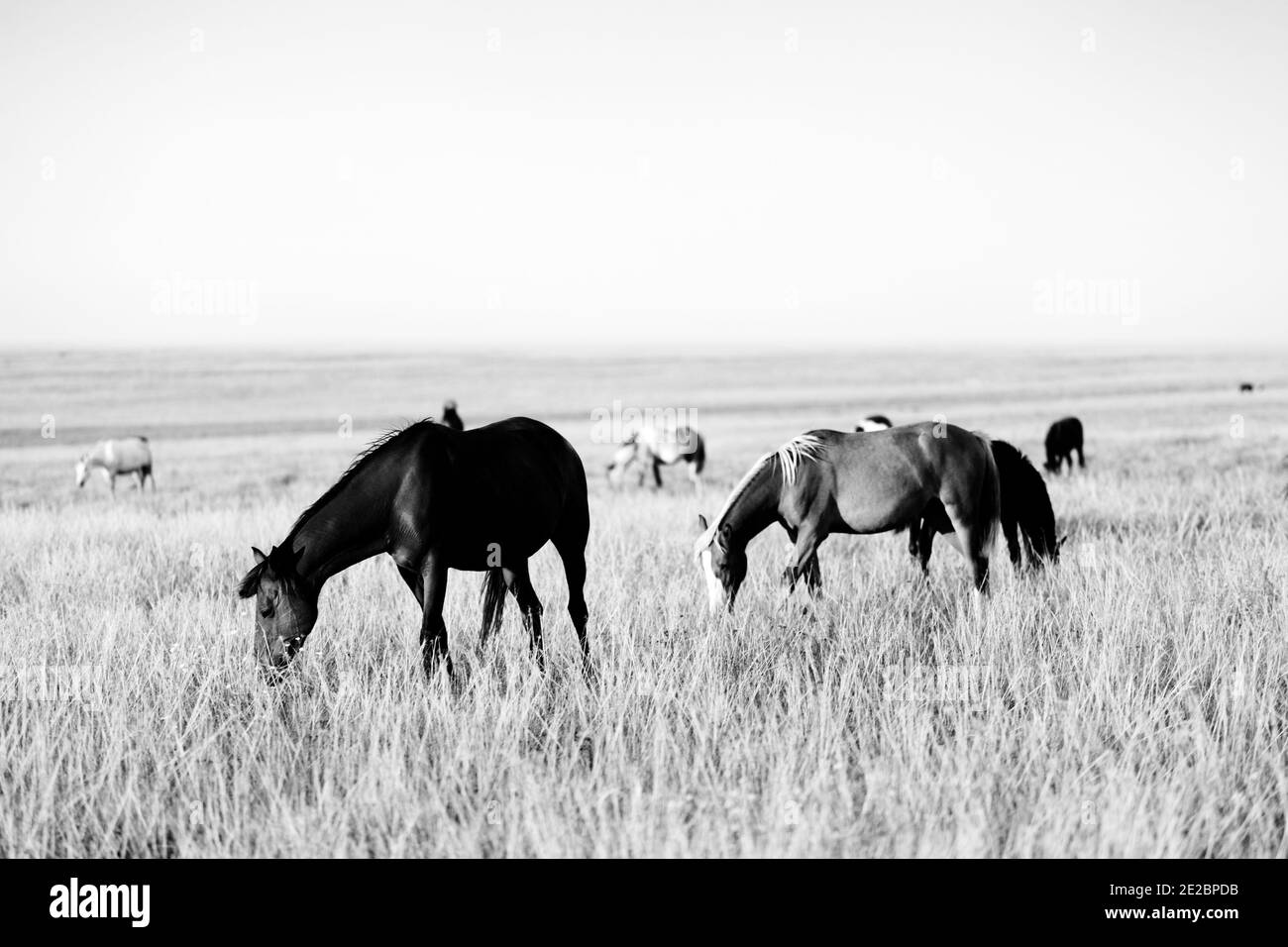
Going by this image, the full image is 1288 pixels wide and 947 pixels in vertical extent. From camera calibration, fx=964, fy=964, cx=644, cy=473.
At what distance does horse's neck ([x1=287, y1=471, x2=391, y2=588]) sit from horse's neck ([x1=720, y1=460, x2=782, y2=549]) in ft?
9.64

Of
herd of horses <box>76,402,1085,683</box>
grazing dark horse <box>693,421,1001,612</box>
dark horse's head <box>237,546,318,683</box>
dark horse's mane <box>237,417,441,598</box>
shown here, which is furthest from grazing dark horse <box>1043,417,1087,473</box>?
dark horse's head <box>237,546,318,683</box>

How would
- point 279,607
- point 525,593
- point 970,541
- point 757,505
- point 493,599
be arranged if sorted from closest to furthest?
point 279,607 < point 525,593 < point 493,599 < point 757,505 < point 970,541

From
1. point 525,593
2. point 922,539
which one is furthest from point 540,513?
point 922,539

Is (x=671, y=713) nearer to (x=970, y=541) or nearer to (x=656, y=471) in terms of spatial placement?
(x=970, y=541)

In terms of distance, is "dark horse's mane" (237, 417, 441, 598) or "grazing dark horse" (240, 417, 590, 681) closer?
"dark horse's mane" (237, 417, 441, 598)

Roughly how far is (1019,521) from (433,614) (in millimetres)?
5874

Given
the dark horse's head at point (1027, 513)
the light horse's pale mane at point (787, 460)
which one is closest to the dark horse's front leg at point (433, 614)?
the light horse's pale mane at point (787, 460)

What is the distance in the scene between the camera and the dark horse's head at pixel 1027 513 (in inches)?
339

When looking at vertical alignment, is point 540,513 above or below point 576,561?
above

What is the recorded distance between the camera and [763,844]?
3318mm

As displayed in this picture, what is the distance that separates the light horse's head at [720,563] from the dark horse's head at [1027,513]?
3.04 meters

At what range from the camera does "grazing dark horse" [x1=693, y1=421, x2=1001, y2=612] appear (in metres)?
7.40

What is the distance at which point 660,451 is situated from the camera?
2317 centimetres

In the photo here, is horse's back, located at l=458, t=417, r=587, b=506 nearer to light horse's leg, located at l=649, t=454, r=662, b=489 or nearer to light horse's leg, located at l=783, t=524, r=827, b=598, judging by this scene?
light horse's leg, located at l=783, t=524, r=827, b=598
